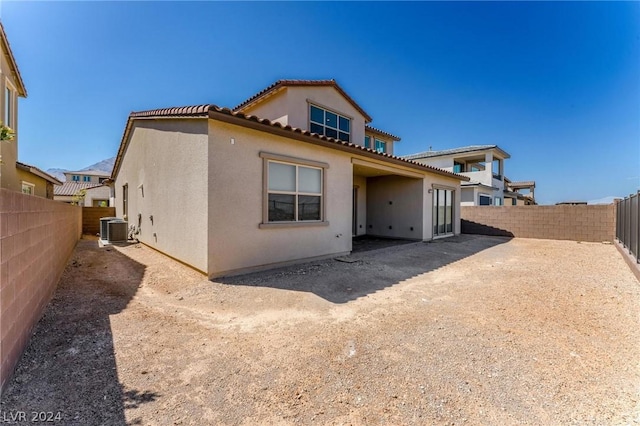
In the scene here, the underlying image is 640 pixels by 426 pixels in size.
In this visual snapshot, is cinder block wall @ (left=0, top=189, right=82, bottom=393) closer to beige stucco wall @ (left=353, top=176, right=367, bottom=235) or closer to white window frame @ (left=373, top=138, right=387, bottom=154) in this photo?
beige stucco wall @ (left=353, top=176, right=367, bottom=235)

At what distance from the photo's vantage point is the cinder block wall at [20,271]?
254cm

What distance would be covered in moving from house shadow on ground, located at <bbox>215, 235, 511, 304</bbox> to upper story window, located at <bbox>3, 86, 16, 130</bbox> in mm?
11883

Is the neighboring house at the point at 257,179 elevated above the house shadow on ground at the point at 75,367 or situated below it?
above

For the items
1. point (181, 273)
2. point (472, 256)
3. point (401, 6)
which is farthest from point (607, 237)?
point (181, 273)

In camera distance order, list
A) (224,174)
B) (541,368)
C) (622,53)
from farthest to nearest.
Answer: (622,53), (224,174), (541,368)

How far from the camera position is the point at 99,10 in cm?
744

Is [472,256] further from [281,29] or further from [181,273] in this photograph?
[281,29]

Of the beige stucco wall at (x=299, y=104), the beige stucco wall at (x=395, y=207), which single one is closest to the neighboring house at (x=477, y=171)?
the beige stucco wall at (x=395, y=207)

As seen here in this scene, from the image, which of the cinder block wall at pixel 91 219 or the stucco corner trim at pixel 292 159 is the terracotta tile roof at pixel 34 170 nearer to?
the cinder block wall at pixel 91 219

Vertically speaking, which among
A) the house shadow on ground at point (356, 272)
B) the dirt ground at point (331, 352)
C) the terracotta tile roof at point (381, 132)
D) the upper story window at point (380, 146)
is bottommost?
the dirt ground at point (331, 352)

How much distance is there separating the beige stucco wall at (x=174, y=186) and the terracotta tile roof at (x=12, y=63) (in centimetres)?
433

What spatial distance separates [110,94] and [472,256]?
54.0 ft

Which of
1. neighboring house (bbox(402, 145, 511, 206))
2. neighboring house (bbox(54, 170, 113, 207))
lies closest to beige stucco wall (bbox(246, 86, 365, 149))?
neighboring house (bbox(402, 145, 511, 206))

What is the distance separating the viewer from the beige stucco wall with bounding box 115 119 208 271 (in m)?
6.25
